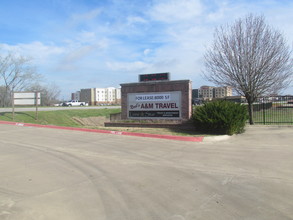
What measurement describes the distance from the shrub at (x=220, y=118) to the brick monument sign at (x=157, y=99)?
1.44m

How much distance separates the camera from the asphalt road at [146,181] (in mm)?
4328

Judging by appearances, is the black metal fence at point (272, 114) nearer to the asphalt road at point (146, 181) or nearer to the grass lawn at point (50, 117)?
the asphalt road at point (146, 181)

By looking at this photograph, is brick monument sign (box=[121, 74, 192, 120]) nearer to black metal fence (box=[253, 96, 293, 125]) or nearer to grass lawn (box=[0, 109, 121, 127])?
black metal fence (box=[253, 96, 293, 125])

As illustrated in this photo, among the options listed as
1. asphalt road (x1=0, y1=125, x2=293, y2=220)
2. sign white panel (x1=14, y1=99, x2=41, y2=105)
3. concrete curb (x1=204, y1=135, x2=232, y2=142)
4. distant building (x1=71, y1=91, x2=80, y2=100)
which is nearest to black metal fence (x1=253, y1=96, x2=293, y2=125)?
concrete curb (x1=204, y1=135, x2=232, y2=142)

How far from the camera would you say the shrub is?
12688mm

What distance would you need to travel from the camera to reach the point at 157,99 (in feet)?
51.8

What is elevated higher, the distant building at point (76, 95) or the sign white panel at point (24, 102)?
the distant building at point (76, 95)

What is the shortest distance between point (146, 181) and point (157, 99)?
1009 cm

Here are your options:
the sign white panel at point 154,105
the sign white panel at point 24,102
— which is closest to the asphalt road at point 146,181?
the sign white panel at point 154,105

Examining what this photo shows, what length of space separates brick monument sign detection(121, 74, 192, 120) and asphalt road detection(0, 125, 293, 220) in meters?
4.79

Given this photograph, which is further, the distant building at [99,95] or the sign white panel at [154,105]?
the distant building at [99,95]

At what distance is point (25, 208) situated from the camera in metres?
4.43

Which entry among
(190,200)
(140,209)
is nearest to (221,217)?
(190,200)

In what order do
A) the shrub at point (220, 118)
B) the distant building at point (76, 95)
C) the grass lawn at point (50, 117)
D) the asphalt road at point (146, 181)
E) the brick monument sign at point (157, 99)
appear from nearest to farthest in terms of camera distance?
1. the asphalt road at point (146, 181)
2. the shrub at point (220, 118)
3. the brick monument sign at point (157, 99)
4. the grass lawn at point (50, 117)
5. the distant building at point (76, 95)
